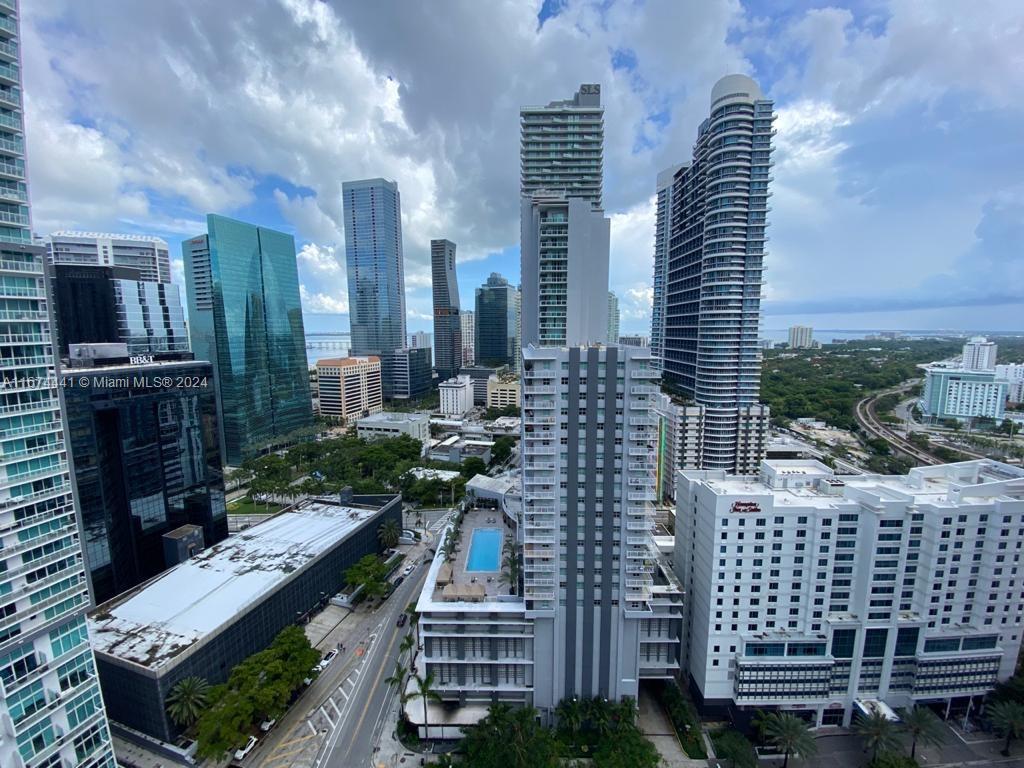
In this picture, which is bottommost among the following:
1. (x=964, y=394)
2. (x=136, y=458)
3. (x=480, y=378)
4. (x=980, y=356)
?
Result: (x=964, y=394)

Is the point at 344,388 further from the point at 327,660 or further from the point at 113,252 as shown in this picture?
the point at 327,660

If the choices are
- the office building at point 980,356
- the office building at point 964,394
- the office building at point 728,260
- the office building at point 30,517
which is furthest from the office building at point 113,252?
the office building at point 980,356

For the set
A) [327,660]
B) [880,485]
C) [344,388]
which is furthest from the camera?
[344,388]

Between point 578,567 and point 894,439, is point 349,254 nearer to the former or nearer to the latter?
point 578,567

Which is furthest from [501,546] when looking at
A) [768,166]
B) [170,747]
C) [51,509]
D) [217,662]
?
[768,166]

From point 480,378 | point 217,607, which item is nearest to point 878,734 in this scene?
point 217,607

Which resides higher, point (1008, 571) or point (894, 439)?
point (1008, 571)

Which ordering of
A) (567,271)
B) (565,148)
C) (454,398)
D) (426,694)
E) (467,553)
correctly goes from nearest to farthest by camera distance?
(426,694), (467,553), (567,271), (565,148), (454,398)
